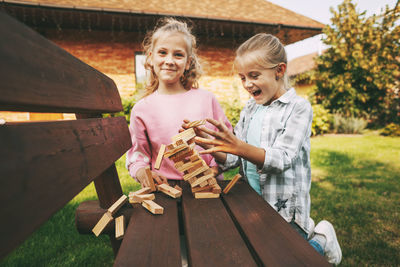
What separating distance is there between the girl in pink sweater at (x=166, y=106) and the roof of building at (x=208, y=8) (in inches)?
276

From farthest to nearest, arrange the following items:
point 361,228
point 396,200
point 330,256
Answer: point 396,200
point 361,228
point 330,256

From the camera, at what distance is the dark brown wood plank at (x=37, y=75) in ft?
2.12

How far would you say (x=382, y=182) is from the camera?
4.24 meters

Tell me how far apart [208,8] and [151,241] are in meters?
10.2

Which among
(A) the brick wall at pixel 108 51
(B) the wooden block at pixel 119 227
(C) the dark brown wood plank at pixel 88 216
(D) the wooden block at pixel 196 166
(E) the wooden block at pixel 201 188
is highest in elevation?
(A) the brick wall at pixel 108 51

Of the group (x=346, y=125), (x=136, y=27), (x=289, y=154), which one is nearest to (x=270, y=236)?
(x=289, y=154)

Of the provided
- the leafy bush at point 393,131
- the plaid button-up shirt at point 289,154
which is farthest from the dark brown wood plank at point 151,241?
the leafy bush at point 393,131

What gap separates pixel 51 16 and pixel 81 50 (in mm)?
1356

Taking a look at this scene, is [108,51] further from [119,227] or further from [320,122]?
[119,227]

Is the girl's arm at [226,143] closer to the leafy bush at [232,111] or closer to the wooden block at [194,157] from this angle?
the wooden block at [194,157]

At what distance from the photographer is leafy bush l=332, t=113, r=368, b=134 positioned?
10812 millimetres

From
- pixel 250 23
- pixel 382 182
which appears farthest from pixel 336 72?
pixel 382 182

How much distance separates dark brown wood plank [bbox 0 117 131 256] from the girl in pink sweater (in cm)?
95

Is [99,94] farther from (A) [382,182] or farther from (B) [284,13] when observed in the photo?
(B) [284,13]
